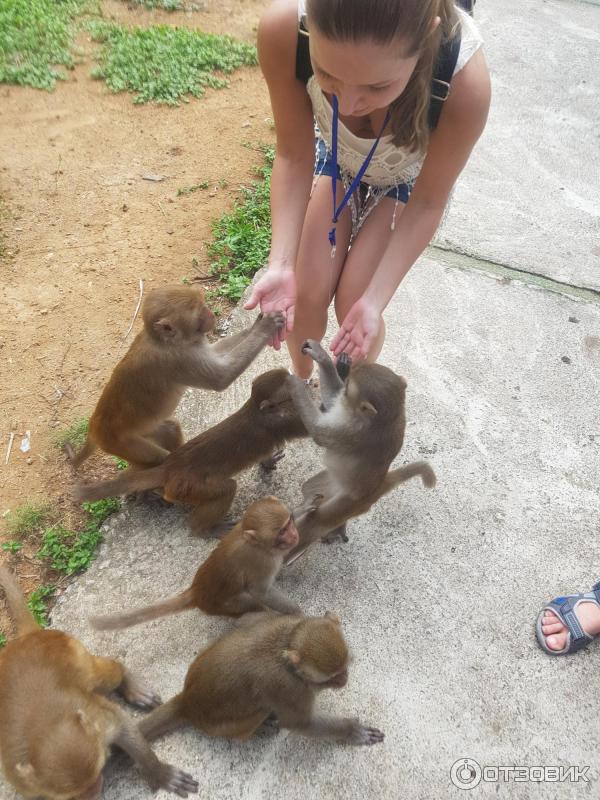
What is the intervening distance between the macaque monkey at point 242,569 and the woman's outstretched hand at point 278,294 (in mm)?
1058

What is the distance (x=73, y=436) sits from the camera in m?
3.83

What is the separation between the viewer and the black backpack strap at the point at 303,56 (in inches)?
112

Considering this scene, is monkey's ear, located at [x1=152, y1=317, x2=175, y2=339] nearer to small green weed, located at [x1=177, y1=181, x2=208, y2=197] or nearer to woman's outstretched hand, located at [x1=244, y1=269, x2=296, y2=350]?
woman's outstretched hand, located at [x1=244, y1=269, x2=296, y2=350]

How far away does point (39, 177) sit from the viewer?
562 centimetres

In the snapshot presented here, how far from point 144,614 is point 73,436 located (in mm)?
1493

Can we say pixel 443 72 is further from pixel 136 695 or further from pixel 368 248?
pixel 136 695

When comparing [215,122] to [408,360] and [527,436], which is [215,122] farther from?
[527,436]

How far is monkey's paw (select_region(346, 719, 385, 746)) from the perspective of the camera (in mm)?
2684

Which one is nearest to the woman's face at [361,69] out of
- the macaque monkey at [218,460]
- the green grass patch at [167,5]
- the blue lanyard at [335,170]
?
the blue lanyard at [335,170]

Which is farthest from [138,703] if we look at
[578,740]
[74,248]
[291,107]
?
[74,248]

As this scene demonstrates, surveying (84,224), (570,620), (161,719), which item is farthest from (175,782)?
(84,224)

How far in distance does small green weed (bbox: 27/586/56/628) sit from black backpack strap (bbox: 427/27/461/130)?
302cm

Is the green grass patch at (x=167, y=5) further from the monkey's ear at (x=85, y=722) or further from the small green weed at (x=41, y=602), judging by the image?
the monkey's ear at (x=85, y=722)

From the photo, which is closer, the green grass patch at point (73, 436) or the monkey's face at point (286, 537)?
the monkey's face at point (286, 537)
